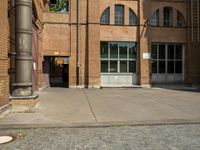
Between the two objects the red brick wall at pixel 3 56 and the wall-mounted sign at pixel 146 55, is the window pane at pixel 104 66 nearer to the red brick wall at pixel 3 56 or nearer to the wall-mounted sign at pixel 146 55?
the wall-mounted sign at pixel 146 55

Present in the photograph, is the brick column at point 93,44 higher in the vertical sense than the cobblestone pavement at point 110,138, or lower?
higher

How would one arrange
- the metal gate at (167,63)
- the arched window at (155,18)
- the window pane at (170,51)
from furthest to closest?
the window pane at (170,51)
the metal gate at (167,63)
the arched window at (155,18)

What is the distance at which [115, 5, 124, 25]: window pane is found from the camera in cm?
2348

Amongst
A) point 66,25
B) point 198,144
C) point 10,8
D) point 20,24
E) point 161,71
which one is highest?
point 66,25

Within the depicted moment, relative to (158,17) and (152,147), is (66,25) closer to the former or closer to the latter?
(158,17)

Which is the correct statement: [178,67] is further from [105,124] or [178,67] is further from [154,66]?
[105,124]

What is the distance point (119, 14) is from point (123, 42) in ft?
7.97

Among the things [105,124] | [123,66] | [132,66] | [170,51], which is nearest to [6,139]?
[105,124]

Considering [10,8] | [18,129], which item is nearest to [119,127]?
[18,129]

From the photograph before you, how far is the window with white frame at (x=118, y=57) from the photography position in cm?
2347

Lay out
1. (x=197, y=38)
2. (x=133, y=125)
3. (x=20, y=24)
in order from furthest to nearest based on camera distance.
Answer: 1. (x=197, y=38)
2. (x=20, y=24)
3. (x=133, y=125)

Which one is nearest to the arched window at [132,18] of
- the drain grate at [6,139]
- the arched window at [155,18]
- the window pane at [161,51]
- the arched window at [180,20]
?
the arched window at [155,18]

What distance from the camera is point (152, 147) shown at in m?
5.59

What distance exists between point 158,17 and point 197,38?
3.86 meters
